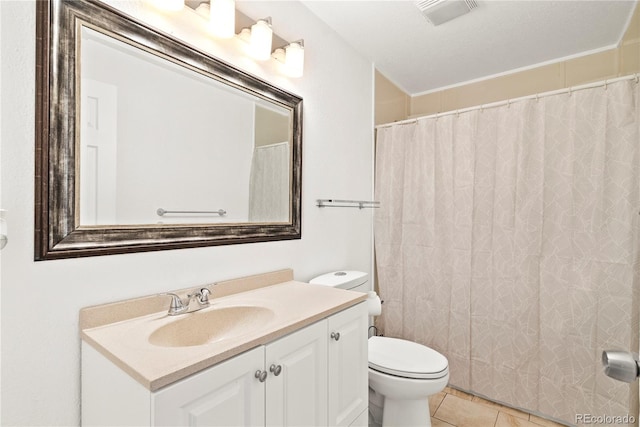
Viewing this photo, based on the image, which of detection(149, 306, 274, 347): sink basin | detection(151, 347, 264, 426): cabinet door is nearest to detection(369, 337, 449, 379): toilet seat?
detection(149, 306, 274, 347): sink basin

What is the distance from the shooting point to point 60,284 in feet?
3.09

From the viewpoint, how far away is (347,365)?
1.29 meters

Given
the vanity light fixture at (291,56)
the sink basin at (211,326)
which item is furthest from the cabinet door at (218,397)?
the vanity light fixture at (291,56)

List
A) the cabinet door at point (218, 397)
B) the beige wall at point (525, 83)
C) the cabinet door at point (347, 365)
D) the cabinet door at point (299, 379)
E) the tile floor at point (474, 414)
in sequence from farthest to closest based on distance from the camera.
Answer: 1. the beige wall at point (525, 83)
2. the tile floor at point (474, 414)
3. the cabinet door at point (347, 365)
4. the cabinet door at point (299, 379)
5. the cabinet door at point (218, 397)

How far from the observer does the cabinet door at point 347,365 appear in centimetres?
121

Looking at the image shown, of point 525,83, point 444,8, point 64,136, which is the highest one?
point 444,8

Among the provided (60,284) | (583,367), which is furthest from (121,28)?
(583,367)

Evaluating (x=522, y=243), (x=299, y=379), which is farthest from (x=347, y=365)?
(x=522, y=243)

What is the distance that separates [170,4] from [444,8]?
1435mm

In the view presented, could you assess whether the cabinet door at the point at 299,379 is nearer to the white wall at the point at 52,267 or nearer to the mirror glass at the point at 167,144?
the white wall at the point at 52,267

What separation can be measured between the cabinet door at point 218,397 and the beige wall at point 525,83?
7.01 feet

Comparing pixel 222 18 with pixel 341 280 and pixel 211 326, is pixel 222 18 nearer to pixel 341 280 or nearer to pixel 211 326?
pixel 211 326

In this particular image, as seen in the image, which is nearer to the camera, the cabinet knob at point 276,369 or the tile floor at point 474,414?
the cabinet knob at point 276,369

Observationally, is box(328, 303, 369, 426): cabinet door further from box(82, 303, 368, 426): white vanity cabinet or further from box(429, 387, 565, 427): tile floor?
box(429, 387, 565, 427): tile floor
